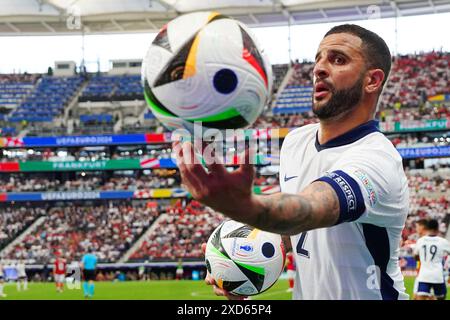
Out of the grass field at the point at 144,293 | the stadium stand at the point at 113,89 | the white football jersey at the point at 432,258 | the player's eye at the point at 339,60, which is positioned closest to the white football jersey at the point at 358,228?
the player's eye at the point at 339,60

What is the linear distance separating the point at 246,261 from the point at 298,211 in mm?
1677

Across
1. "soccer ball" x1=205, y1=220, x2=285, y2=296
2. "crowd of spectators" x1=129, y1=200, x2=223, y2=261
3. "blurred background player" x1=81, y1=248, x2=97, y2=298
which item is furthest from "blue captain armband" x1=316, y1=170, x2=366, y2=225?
"crowd of spectators" x1=129, y1=200, x2=223, y2=261

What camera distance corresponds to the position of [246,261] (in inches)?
178

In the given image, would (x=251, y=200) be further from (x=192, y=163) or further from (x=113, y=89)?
(x=113, y=89)

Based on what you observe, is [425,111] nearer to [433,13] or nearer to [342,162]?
[433,13]

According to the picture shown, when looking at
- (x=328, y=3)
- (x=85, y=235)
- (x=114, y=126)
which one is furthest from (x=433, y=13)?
(x=85, y=235)

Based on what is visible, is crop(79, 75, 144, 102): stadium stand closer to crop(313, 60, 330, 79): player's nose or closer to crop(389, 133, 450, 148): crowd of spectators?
crop(389, 133, 450, 148): crowd of spectators

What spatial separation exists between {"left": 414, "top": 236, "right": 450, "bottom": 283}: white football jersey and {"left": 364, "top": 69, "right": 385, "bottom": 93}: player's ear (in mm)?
9901

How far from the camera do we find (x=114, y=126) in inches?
2079

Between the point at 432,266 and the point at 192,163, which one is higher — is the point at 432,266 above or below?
below

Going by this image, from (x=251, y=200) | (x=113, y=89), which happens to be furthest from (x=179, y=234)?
(x=251, y=200)

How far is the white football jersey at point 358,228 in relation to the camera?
10.6ft

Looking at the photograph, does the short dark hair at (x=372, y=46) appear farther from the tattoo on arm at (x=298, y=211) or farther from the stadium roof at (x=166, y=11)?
the stadium roof at (x=166, y=11)
